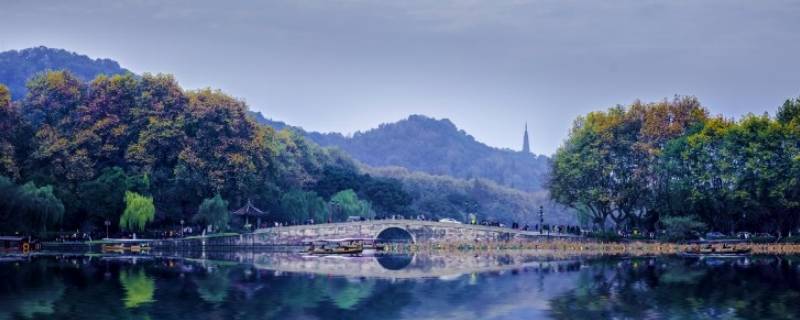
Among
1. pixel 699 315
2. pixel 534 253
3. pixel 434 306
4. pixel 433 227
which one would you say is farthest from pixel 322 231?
pixel 699 315

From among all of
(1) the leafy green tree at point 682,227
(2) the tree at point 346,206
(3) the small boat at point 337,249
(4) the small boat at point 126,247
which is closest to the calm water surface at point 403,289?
(1) the leafy green tree at point 682,227

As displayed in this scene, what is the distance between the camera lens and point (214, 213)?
3625 inches

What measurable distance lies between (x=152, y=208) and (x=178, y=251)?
14.5ft

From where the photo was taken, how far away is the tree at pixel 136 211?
89.2 meters

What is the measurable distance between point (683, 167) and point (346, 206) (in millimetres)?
42150

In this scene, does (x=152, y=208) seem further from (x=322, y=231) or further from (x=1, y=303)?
(x=1, y=303)

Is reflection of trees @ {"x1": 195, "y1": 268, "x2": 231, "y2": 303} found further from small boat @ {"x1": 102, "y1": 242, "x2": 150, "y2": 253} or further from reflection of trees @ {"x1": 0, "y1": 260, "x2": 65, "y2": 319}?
small boat @ {"x1": 102, "y1": 242, "x2": 150, "y2": 253}

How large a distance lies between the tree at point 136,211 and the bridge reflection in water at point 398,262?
630cm

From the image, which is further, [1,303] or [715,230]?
[715,230]

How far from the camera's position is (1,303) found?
1754 inches

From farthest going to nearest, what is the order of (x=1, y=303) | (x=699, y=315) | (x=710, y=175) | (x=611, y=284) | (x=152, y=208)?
(x=152, y=208) < (x=710, y=175) < (x=611, y=284) < (x=1, y=303) < (x=699, y=315)

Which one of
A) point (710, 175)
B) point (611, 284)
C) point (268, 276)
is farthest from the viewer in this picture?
point (710, 175)

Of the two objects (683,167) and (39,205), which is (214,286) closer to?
(39,205)

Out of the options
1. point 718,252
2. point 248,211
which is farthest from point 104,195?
point 718,252
